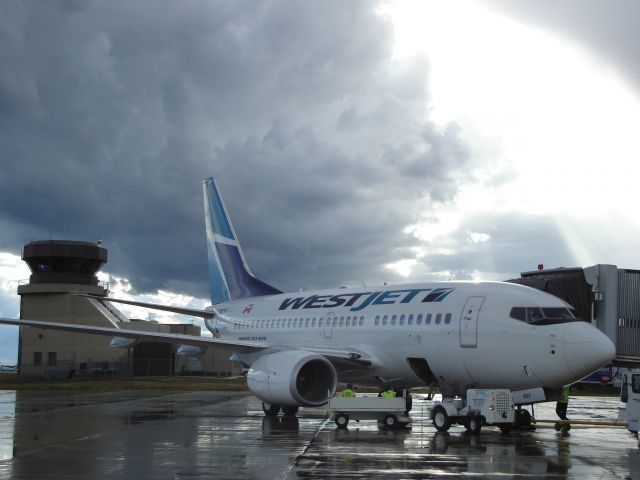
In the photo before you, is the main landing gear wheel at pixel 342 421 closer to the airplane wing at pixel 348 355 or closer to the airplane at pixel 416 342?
the airplane at pixel 416 342

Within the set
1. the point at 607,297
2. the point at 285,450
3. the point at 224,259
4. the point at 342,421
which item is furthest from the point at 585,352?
the point at 224,259

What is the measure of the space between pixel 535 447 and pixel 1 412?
18.9 meters

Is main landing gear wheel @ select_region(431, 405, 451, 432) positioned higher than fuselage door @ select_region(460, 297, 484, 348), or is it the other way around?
fuselage door @ select_region(460, 297, 484, 348)

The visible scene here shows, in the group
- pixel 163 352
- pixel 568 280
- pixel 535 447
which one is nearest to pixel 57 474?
pixel 535 447

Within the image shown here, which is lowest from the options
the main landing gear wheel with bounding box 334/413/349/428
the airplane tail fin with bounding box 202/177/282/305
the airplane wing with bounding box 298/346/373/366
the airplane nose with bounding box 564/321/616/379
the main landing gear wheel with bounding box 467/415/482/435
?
the main landing gear wheel with bounding box 334/413/349/428

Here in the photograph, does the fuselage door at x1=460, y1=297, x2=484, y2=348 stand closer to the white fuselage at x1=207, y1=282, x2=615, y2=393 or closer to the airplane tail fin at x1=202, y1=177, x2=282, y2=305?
the white fuselage at x1=207, y1=282, x2=615, y2=393

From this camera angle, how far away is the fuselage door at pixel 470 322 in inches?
786

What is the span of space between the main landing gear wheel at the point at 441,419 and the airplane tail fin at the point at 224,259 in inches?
532

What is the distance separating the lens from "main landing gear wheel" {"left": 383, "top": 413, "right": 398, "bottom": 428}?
20.8 metres

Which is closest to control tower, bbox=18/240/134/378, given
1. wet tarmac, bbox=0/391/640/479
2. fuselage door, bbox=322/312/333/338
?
wet tarmac, bbox=0/391/640/479

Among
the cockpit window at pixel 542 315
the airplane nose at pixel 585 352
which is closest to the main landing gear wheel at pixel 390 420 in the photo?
the cockpit window at pixel 542 315

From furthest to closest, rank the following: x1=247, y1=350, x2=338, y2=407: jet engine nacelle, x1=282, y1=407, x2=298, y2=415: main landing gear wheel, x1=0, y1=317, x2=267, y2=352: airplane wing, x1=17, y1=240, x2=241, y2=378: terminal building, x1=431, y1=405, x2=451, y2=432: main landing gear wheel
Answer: x1=17, y1=240, x2=241, y2=378: terminal building < x1=282, y1=407, x2=298, y2=415: main landing gear wheel < x1=0, y1=317, x2=267, y2=352: airplane wing < x1=247, y1=350, x2=338, y2=407: jet engine nacelle < x1=431, y1=405, x2=451, y2=432: main landing gear wheel

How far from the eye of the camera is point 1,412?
26656 millimetres

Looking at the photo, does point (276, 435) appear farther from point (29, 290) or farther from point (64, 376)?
point (29, 290)
